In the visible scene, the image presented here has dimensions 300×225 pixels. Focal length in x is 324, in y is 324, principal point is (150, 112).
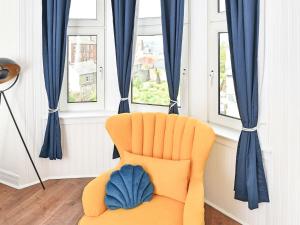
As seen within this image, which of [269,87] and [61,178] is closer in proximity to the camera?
[269,87]

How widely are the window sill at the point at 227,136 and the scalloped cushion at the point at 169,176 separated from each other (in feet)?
2.00

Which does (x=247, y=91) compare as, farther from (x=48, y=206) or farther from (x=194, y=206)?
(x=48, y=206)

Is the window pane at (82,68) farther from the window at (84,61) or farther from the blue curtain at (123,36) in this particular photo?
the blue curtain at (123,36)

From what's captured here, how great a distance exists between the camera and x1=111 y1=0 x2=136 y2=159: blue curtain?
3246 millimetres

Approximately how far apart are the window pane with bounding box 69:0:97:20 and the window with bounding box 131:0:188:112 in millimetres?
539

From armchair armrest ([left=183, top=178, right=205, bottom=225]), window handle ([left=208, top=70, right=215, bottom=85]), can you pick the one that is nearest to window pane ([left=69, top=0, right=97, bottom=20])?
window handle ([left=208, top=70, right=215, bottom=85])

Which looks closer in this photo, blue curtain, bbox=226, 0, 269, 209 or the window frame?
blue curtain, bbox=226, 0, 269, 209

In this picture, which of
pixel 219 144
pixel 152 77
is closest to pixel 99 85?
pixel 152 77

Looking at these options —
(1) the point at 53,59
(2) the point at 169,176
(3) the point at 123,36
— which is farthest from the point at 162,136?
(1) the point at 53,59

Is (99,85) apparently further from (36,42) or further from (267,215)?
(267,215)

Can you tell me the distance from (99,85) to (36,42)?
80 centimetres

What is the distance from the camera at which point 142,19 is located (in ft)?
11.4

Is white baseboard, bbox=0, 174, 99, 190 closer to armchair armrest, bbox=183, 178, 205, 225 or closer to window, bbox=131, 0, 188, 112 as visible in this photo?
window, bbox=131, 0, 188, 112

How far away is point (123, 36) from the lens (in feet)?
10.8
